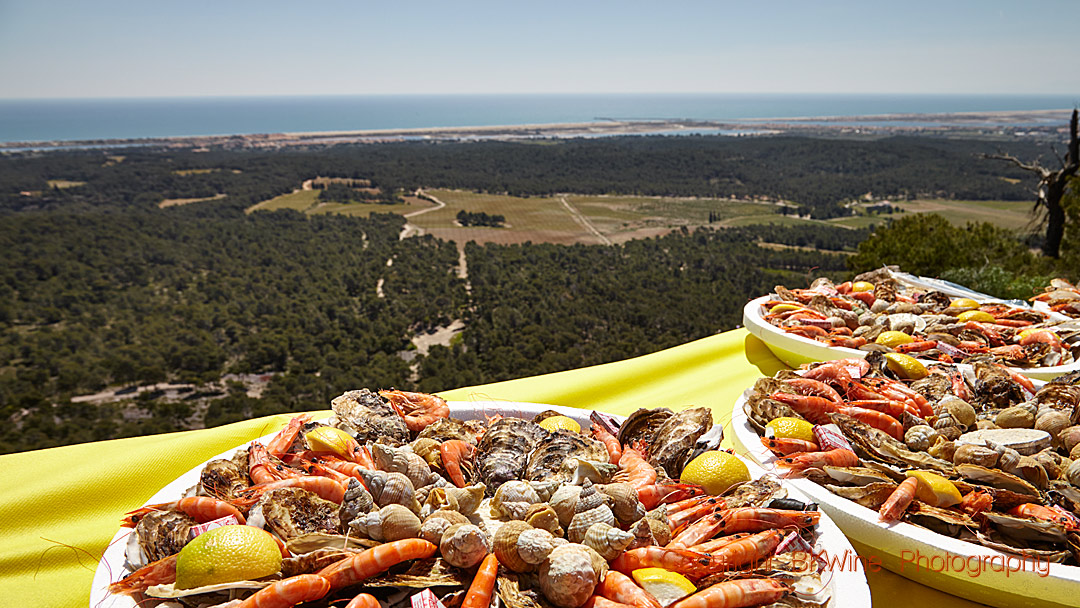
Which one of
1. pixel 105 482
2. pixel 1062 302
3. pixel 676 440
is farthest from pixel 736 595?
pixel 1062 302

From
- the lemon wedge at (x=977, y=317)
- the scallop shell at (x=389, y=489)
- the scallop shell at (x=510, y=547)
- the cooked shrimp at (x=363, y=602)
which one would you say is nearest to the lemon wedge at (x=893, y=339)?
the lemon wedge at (x=977, y=317)

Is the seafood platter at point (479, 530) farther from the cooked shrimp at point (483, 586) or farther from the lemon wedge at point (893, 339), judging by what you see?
the lemon wedge at point (893, 339)

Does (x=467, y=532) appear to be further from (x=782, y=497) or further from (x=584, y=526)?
(x=782, y=497)

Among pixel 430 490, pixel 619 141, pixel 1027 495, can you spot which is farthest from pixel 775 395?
Result: pixel 619 141

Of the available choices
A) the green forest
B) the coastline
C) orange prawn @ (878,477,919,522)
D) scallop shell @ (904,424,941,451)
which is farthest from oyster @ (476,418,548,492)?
the coastline

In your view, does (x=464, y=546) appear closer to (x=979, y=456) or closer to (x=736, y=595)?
(x=736, y=595)

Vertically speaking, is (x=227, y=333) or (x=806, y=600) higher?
(x=806, y=600)

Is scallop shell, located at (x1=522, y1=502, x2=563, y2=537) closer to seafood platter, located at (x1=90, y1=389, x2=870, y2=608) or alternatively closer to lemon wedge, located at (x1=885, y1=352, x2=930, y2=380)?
seafood platter, located at (x1=90, y1=389, x2=870, y2=608)
